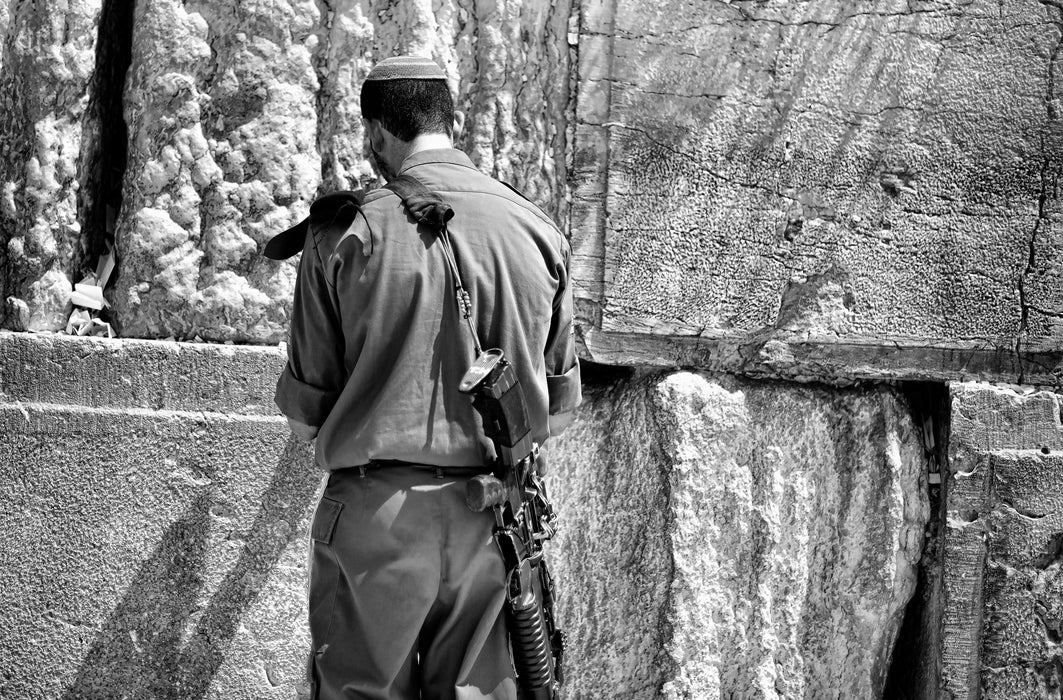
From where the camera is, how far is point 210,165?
3135 mm

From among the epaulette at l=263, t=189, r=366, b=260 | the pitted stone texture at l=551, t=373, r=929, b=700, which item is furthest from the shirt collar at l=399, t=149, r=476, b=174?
the pitted stone texture at l=551, t=373, r=929, b=700

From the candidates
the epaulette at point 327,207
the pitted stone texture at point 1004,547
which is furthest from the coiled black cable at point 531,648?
the pitted stone texture at point 1004,547

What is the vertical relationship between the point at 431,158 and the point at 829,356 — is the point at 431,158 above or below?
above

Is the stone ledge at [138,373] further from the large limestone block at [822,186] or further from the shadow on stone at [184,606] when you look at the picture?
the large limestone block at [822,186]

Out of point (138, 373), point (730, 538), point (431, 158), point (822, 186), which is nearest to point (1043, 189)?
point (822, 186)

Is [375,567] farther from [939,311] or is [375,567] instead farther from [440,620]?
[939,311]

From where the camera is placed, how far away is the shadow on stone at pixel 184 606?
9.89 feet

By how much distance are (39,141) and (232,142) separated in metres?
0.52

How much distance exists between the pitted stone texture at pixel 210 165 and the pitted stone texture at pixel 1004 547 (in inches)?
84.9

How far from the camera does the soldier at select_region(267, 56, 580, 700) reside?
2.21m

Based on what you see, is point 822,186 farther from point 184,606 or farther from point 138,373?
point 184,606

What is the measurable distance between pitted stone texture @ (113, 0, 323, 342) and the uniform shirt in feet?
2.83

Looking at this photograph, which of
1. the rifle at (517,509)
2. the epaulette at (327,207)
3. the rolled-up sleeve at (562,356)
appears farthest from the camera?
the rolled-up sleeve at (562,356)

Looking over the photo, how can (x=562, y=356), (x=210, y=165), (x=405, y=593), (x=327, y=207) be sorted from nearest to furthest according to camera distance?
(x=405, y=593) → (x=327, y=207) → (x=562, y=356) → (x=210, y=165)
